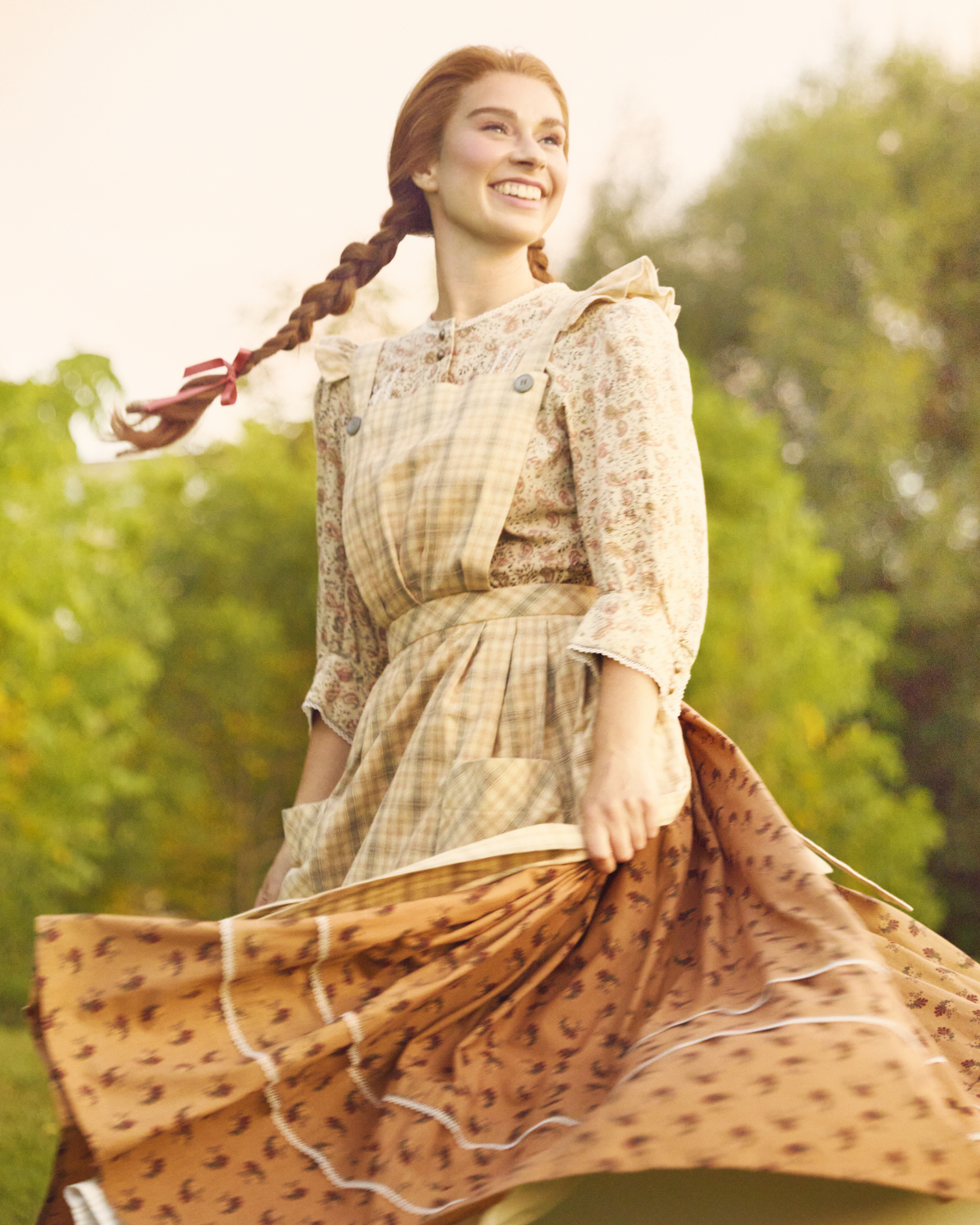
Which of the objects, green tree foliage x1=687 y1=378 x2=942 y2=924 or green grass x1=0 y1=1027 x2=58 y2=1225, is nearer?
green grass x1=0 y1=1027 x2=58 y2=1225

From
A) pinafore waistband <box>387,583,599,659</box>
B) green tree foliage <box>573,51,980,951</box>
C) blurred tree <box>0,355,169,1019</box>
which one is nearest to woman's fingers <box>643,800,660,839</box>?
pinafore waistband <box>387,583,599,659</box>

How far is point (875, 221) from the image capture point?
51.3 feet

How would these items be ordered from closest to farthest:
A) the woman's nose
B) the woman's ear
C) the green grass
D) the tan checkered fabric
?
the tan checkered fabric → the woman's nose → the woman's ear → the green grass

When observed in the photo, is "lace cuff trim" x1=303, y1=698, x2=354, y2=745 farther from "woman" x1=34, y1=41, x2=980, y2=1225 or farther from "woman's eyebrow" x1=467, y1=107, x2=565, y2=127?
"woman's eyebrow" x1=467, y1=107, x2=565, y2=127

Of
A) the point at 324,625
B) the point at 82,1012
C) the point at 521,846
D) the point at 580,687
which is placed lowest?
the point at 82,1012

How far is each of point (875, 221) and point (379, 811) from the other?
1564cm

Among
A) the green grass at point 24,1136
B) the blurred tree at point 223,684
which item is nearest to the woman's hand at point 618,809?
the green grass at point 24,1136

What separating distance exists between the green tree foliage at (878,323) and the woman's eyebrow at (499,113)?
1324cm

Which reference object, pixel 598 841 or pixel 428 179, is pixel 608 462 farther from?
pixel 428 179

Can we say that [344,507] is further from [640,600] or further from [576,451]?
[640,600]

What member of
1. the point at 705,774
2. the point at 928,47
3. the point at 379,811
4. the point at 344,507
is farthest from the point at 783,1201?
the point at 928,47

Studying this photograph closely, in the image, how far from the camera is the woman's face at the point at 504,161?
1955mm

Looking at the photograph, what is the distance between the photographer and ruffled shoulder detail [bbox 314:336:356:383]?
2.11m

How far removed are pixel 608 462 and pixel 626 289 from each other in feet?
0.96
